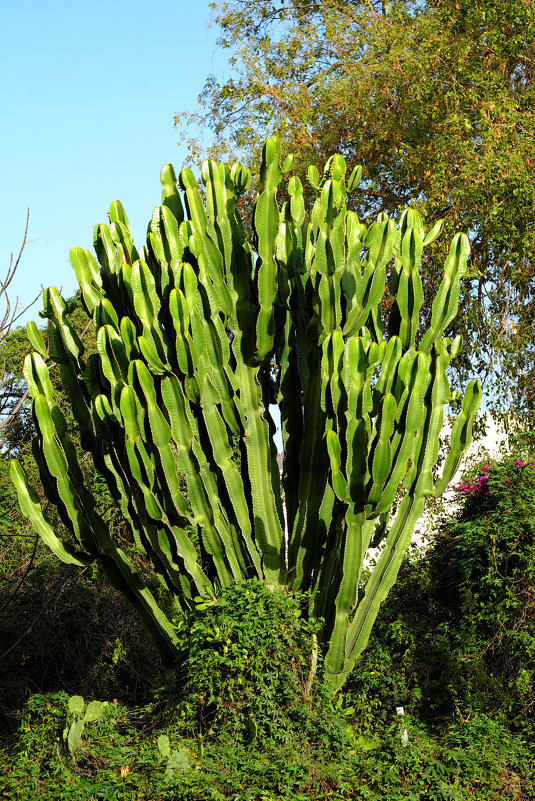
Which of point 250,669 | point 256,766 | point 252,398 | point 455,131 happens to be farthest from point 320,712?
point 455,131

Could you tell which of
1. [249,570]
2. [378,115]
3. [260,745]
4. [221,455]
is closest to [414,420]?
[221,455]

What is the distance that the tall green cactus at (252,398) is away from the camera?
514cm

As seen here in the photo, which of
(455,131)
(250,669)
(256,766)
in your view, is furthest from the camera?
(455,131)

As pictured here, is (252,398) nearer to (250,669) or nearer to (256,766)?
(250,669)

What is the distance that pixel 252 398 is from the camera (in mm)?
5867

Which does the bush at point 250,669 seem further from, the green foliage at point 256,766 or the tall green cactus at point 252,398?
the tall green cactus at point 252,398

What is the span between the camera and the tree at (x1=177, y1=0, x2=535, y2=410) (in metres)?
9.41

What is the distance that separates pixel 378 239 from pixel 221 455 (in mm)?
1755

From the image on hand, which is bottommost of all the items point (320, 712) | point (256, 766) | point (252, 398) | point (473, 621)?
point (256, 766)

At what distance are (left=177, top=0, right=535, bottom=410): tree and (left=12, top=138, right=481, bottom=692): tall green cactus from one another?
3.88 metres

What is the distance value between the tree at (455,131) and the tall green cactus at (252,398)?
3.88 metres

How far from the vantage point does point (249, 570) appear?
5910mm

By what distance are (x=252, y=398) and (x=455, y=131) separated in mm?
5463

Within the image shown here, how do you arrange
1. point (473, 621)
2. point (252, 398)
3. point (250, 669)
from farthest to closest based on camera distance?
point (473, 621) < point (252, 398) < point (250, 669)
